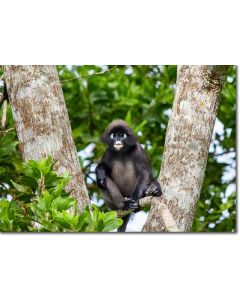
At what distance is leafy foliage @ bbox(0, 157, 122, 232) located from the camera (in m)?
4.70

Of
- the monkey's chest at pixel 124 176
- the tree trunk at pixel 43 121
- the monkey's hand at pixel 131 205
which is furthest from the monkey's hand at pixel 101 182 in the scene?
the tree trunk at pixel 43 121

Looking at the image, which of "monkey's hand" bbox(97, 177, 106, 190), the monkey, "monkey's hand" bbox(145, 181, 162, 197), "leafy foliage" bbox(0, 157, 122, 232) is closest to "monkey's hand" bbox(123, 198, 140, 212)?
Answer: the monkey

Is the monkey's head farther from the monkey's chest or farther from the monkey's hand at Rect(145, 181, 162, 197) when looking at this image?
the monkey's hand at Rect(145, 181, 162, 197)

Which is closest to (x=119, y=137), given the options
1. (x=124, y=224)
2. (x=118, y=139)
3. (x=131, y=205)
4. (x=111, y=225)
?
(x=118, y=139)

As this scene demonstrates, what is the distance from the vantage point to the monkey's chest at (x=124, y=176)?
19.0 feet

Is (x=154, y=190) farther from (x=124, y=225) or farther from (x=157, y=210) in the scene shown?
(x=124, y=225)

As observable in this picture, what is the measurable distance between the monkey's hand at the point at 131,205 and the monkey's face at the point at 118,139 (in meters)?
0.37

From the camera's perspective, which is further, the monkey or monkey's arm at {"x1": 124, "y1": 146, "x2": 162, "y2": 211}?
the monkey

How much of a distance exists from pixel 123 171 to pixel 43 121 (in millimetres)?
916

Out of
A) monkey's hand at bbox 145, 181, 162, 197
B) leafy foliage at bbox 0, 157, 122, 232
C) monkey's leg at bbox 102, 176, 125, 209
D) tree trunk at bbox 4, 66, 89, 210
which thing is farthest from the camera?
monkey's leg at bbox 102, 176, 125, 209

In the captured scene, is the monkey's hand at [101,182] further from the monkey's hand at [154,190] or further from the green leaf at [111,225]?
the green leaf at [111,225]
